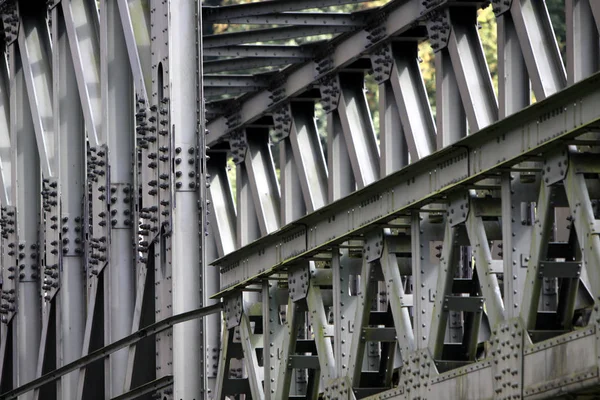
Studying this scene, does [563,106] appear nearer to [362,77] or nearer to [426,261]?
[426,261]

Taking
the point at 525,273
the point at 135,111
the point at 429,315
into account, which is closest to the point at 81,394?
the point at 135,111

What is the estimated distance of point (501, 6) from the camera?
67.7ft

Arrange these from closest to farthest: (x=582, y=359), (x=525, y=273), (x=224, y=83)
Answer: (x=582, y=359)
(x=525, y=273)
(x=224, y=83)

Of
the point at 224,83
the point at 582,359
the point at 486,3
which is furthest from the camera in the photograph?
the point at 224,83

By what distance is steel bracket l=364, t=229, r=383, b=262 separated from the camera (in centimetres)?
1556

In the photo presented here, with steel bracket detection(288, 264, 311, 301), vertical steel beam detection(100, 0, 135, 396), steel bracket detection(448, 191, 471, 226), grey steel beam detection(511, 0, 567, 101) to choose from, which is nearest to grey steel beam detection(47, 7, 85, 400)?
vertical steel beam detection(100, 0, 135, 396)

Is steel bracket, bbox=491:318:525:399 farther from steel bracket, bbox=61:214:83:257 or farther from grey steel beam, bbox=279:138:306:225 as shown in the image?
grey steel beam, bbox=279:138:306:225

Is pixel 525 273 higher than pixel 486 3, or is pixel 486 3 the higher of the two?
pixel 486 3

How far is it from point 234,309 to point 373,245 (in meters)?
3.54

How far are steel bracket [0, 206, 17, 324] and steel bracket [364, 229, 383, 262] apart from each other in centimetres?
A: 1172

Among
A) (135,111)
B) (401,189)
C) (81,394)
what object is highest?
(135,111)

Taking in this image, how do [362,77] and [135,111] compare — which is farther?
[362,77]

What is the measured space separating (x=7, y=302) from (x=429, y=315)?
12.9 m

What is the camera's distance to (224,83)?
1126 inches
